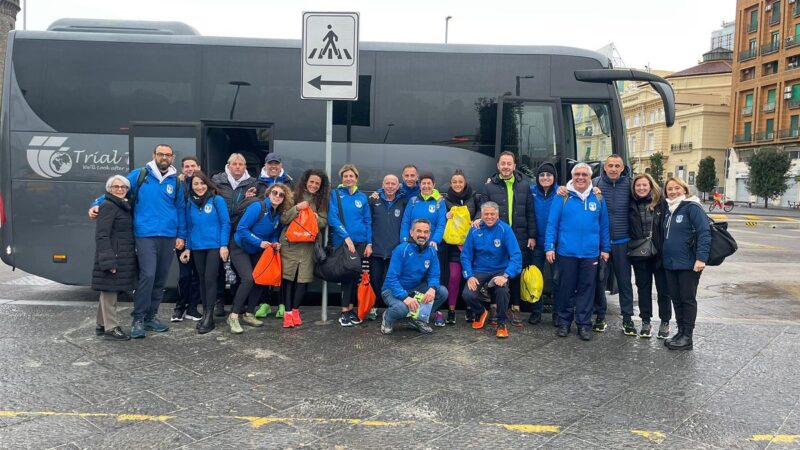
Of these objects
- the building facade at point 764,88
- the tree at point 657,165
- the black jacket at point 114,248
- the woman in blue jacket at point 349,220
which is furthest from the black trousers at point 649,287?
the tree at point 657,165

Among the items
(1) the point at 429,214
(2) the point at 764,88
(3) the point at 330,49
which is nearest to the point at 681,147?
(2) the point at 764,88

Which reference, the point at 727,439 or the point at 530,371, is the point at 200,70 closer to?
the point at 530,371

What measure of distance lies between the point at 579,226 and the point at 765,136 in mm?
59651

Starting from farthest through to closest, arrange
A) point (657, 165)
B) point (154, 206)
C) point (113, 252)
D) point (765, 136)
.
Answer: point (657, 165), point (765, 136), point (154, 206), point (113, 252)

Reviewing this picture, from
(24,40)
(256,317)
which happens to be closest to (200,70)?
(24,40)

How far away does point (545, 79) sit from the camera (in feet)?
23.4

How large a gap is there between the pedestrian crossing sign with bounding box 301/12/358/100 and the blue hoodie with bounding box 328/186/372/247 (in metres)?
1.06

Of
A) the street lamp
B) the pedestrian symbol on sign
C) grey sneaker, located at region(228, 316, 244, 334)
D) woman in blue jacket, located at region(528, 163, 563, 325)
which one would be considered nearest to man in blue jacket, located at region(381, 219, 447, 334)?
woman in blue jacket, located at region(528, 163, 563, 325)

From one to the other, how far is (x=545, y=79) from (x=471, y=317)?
3091 millimetres

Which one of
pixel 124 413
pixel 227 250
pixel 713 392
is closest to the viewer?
pixel 124 413

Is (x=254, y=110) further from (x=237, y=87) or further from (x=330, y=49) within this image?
(x=330, y=49)

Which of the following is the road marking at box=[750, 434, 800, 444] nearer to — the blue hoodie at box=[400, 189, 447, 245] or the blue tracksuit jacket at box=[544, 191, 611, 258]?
the blue tracksuit jacket at box=[544, 191, 611, 258]

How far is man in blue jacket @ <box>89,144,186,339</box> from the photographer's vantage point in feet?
18.9

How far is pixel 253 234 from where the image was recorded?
243 inches
